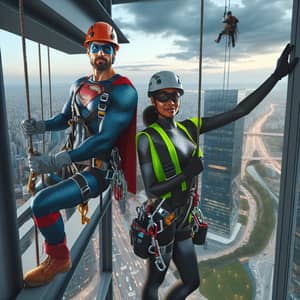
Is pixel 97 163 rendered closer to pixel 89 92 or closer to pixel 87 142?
pixel 87 142

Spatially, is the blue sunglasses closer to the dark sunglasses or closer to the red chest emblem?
the red chest emblem

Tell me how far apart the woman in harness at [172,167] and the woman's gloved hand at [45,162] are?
0.33 m

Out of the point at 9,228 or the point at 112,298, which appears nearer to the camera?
the point at 9,228

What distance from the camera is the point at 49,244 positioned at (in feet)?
2.84

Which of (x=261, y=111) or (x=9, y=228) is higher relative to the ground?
(x=261, y=111)

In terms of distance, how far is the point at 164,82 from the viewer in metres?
0.98

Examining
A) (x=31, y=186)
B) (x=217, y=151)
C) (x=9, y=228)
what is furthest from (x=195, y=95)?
(x=9, y=228)

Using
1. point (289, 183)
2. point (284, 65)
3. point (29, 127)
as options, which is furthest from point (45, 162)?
point (289, 183)

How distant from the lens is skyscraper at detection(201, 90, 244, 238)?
4.13ft

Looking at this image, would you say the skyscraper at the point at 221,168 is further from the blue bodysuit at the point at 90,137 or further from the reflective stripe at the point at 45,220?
the reflective stripe at the point at 45,220

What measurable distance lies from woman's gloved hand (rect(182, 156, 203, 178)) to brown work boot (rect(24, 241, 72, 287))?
519 millimetres

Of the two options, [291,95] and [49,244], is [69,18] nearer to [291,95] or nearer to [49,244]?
[49,244]

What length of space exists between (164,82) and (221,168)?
60 cm

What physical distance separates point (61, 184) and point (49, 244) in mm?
212
